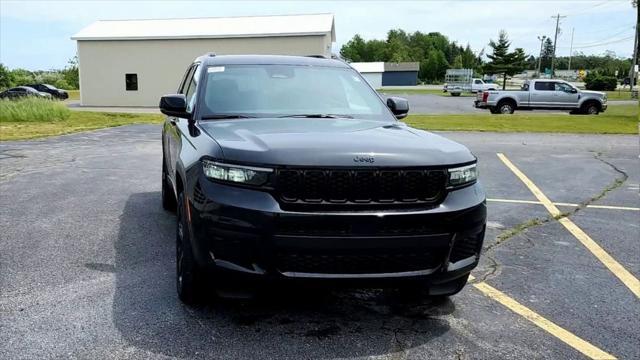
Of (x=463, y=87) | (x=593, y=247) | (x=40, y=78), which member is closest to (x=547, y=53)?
(x=463, y=87)

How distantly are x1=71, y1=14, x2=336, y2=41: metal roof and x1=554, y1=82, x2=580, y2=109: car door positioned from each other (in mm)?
12441

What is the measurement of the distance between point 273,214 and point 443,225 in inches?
39.2

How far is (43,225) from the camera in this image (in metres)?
6.05

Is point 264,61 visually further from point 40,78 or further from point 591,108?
point 40,78

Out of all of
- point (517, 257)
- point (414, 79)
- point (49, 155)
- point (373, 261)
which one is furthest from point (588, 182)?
point (414, 79)

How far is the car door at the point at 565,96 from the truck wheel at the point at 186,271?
90.9ft

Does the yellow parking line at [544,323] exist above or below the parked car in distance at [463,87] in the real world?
below

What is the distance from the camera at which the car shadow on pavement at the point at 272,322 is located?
3.34 meters

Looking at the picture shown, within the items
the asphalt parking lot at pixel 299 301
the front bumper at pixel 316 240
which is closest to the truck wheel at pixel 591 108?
the asphalt parking lot at pixel 299 301

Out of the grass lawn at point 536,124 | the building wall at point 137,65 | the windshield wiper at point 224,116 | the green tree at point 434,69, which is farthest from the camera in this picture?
the green tree at point 434,69

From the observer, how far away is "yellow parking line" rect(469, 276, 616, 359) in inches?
135

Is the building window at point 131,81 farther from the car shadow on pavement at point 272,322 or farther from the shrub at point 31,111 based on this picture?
the car shadow on pavement at point 272,322

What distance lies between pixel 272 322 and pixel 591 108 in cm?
2803

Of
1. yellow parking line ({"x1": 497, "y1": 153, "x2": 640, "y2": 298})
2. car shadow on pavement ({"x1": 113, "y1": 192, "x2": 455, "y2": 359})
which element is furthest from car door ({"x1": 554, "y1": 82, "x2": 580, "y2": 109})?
car shadow on pavement ({"x1": 113, "y1": 192, "x2": 455, "y2": 359})
